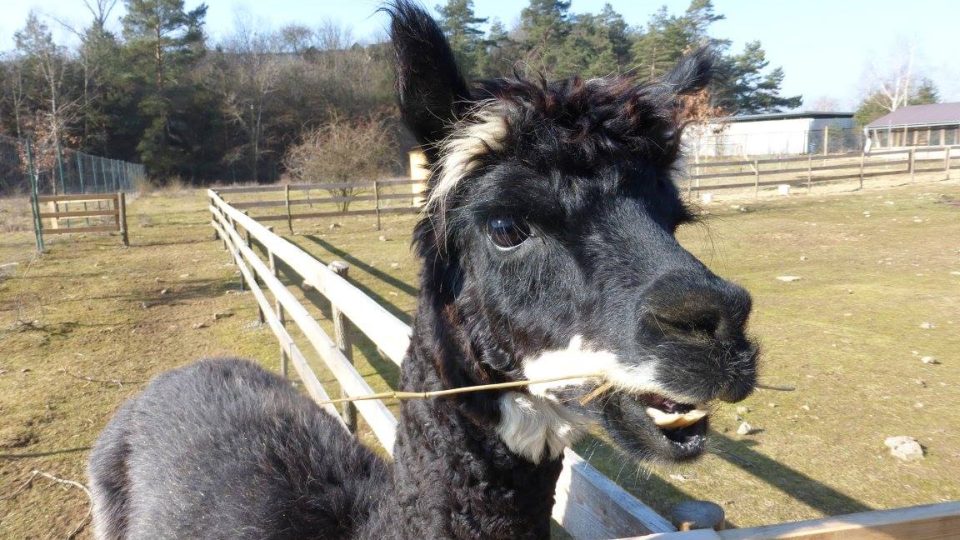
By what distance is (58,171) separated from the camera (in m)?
27.2

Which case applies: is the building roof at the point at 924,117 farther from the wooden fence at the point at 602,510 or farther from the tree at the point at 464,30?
the wooden fence at the point at 602,510

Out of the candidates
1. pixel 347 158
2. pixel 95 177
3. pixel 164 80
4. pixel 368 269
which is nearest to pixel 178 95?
pixel 164 80

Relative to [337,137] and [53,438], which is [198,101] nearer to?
[337,137]

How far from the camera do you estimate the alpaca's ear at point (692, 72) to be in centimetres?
204

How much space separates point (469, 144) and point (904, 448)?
4344mm

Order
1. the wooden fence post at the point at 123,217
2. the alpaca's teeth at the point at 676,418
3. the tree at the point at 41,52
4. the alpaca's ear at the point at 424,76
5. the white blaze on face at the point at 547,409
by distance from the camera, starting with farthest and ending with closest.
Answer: the tree at the point at 41,52, the wooden fence post at the point at 123,217, the alpaca's ear at the point at 424,76, the white blaze on face at the point at 547,409, the alpaca's teeth at the point at 676,418

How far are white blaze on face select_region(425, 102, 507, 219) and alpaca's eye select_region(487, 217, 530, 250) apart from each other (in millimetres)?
164

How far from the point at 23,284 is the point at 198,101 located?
138 feet

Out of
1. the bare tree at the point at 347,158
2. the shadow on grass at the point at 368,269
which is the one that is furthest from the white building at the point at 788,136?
the shadow on grass at the point at 368,269

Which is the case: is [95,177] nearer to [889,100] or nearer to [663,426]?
[663,426]

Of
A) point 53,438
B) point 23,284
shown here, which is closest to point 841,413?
point 53,438

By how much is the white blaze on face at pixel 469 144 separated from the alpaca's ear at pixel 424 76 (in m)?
0.09

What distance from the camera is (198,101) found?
4884 centimetres

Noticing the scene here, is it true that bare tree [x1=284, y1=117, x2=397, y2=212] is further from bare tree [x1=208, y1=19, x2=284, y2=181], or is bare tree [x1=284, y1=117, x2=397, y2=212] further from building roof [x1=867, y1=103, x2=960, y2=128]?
building roof [x1=867, y1=103, x2=960, y2=128]
